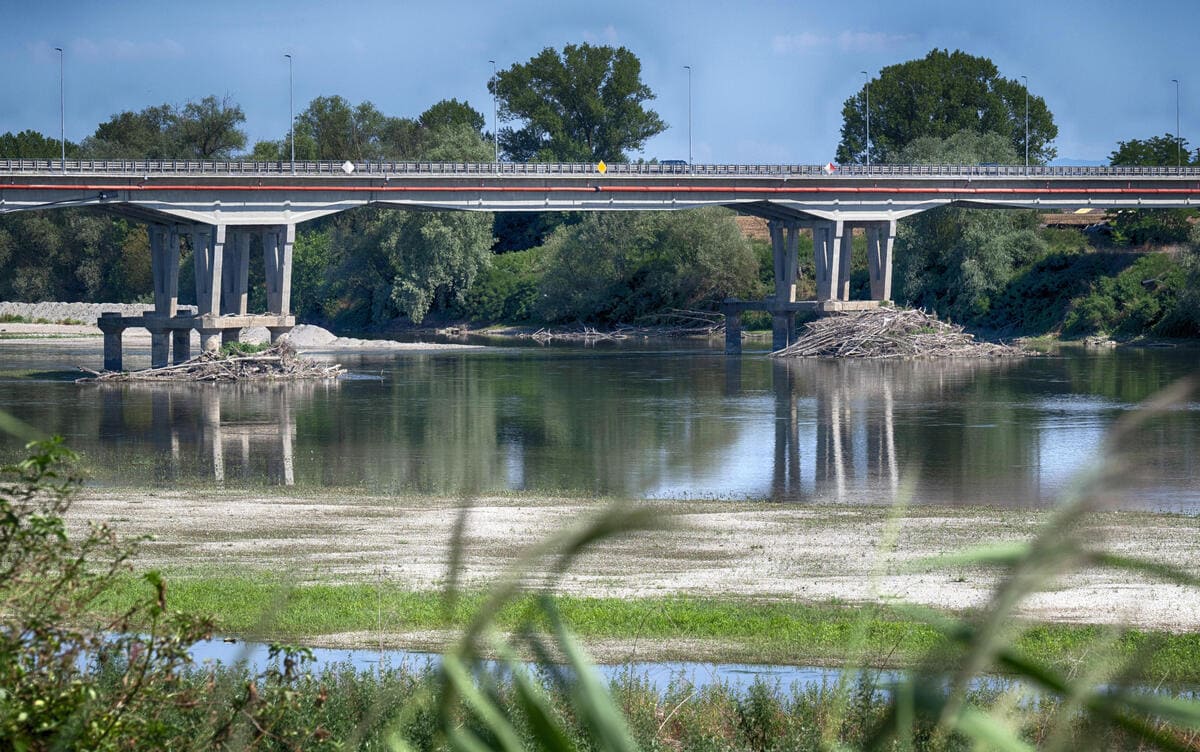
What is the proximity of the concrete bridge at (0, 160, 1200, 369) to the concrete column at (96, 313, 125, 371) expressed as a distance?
6 cm

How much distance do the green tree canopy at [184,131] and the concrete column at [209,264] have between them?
6236cm

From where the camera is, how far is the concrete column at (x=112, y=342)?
5938 cm

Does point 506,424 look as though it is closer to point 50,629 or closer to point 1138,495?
point 1138,495

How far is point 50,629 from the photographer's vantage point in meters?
6.28

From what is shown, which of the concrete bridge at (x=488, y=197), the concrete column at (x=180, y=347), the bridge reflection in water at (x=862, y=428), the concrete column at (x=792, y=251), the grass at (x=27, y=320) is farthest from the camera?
the grass at (x=27, y=320)

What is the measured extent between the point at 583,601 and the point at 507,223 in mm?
111340

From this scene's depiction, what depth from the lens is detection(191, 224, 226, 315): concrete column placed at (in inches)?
2447

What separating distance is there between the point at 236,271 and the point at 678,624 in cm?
5317

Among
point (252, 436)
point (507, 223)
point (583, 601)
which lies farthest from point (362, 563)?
point (507, 223)

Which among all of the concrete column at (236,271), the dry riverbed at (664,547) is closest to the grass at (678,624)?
the dry riverbed at (664,547)

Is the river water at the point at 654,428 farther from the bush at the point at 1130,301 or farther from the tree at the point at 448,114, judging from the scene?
the tree at the point at 448,114

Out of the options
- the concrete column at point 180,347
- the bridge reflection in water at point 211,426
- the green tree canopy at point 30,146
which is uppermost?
the green tree canopy at point 30,146

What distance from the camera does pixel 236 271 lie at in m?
64.8

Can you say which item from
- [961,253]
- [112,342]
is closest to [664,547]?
[112,342]
